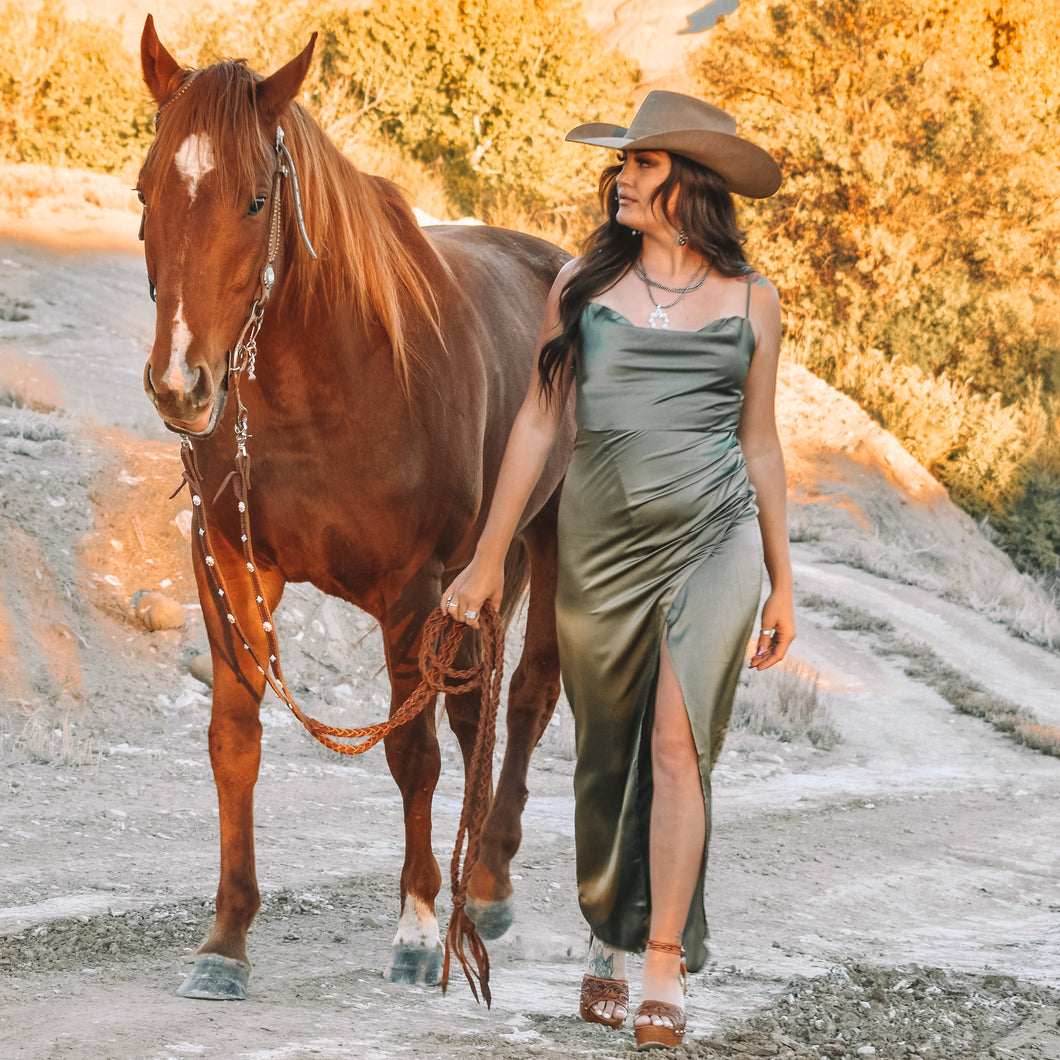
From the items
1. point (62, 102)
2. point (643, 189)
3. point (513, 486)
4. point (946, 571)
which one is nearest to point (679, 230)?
point (643, 189)

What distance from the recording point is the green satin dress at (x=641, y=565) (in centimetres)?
329

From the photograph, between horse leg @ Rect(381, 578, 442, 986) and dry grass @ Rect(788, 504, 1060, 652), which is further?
dry grass @ Rect(788, 504, 1060, 652)

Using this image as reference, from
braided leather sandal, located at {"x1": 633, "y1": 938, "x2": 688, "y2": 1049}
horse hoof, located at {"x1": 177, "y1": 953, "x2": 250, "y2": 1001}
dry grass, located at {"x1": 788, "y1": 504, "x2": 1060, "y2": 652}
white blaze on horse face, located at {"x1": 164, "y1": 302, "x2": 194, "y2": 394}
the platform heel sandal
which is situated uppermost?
white blaze on horse face, located at {"x1": 164, "y1": 302, "x2": 194, "y2": 394}

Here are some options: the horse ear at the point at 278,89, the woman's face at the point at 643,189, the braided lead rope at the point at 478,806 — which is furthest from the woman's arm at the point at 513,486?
the horse ear at the point at 278,89

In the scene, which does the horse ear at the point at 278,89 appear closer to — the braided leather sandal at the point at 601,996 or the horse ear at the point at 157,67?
the horse ear at the point at 157,67

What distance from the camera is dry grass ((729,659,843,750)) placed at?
10.1 metres

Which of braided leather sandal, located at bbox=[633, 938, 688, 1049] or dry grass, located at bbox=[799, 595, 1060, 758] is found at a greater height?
braided leather sandal, located at bbox=[633, 938, 688, 1049]

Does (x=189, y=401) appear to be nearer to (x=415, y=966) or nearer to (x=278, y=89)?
(x=278, y=89)

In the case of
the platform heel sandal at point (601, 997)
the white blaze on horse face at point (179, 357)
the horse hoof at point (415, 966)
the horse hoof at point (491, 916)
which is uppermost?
the white blaze on horse face at point (179, 357)

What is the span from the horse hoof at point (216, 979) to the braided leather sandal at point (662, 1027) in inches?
44.5

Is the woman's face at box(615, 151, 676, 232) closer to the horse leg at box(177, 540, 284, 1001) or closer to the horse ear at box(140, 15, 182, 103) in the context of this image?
the horse ear at box(140, 15, 182, 103)

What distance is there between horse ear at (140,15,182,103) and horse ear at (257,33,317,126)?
0.26 metres

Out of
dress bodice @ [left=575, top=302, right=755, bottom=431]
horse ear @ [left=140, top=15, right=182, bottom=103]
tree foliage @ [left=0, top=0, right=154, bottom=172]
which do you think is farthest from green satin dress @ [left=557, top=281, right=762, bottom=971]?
tree foliage @ [left=0, top=0, right=154, bottom=172]

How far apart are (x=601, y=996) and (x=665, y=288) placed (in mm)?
1762
